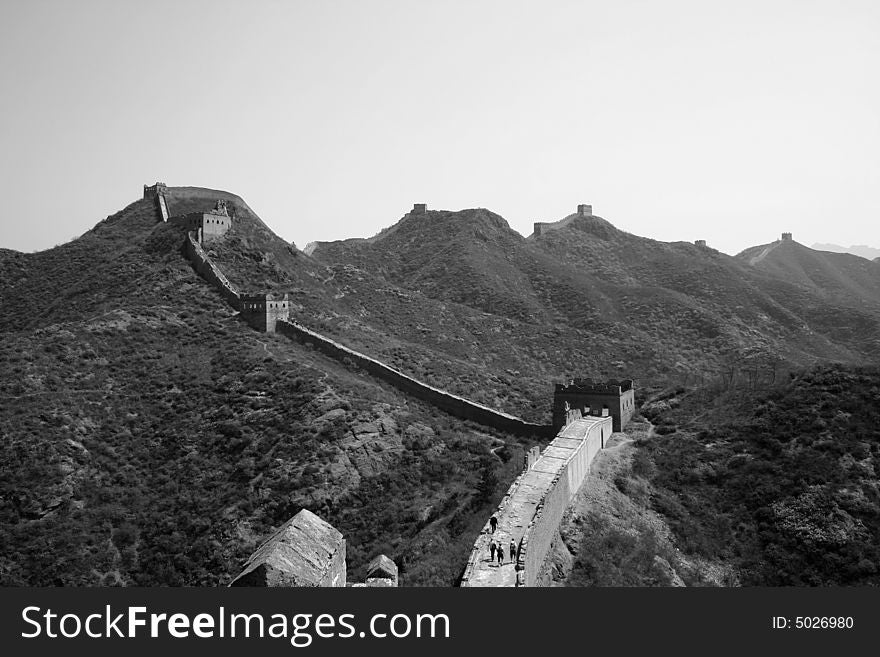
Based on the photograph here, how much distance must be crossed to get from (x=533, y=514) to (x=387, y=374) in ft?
83.0

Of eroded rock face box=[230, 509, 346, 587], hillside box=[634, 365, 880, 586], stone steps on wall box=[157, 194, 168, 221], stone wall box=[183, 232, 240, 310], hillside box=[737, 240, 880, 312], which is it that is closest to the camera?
eroded rock face box=[230, 509, 346, 587]

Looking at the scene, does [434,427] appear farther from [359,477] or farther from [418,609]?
[418,609]

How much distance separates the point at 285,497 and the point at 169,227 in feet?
125

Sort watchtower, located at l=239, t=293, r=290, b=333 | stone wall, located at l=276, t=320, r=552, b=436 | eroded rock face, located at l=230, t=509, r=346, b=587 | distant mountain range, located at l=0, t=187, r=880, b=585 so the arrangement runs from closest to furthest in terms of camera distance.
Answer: eroded rock face, located at l=230, t=509, r=346, b=587 → distant mountain range, located at l=0, t=187, r=880, b=585 → stone wall, located at l=276, t=320, r=552, b=436 → watchtower, located at l=239, t=293, r=290, b=333

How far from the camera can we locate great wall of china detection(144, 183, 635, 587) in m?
12.3

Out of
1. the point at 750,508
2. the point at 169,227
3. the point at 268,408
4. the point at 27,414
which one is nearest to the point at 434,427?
the point at 268,408

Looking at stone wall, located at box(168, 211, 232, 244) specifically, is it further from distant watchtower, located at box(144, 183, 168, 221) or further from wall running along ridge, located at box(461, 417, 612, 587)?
wall running along ridge, located at box(461, 417, 612, 587)

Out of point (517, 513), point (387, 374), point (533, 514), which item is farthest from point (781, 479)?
point (387, 374)

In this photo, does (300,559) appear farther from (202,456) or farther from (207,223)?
(207,223)

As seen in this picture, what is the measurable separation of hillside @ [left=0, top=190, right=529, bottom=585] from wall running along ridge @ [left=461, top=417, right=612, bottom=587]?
231 cm

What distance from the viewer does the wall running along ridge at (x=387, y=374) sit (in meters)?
35.5

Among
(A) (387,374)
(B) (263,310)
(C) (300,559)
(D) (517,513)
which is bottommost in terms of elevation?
(D) (517,513)

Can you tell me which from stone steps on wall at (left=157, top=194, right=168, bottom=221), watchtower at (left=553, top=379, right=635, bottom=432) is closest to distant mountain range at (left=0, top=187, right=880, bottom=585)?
stone steps on wall at (left=157, top=194, right=168, bottom=221)

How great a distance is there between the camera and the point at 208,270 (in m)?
52.2
